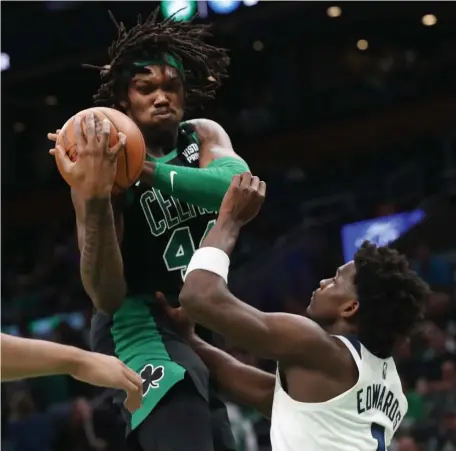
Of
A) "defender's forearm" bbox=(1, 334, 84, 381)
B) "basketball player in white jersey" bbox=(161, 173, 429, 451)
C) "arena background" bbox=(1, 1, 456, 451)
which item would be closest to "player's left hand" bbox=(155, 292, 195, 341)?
"basketball player in white jersey" bbox=(161, 173, 429, 451)

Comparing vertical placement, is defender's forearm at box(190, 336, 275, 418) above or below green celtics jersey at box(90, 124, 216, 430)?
below

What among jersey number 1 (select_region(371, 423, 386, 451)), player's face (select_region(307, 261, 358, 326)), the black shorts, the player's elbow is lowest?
jersey number 1 (select_region(371, 423, 386, 451))

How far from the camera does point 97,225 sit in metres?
3.09

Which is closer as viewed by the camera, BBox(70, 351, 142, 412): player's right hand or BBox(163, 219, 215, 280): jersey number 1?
BBox(70, 351, 142, 412): player's right hand

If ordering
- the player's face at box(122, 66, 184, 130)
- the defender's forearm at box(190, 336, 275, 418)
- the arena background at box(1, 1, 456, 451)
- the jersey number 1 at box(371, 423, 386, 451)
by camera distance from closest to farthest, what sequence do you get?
→ the jersey number 1 at box(371, 423, 386, 451) < the player's face at box(122, 66, 184, 130) < the defender's forearm at box(190, 336, 275, 418) < the arena background at box(1, 1, 456, 451)

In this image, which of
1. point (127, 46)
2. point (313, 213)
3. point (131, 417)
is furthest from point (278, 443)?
point (313, 213)

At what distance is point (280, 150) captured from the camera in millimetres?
11562

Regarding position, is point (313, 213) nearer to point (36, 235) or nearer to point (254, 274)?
point (254, 274)

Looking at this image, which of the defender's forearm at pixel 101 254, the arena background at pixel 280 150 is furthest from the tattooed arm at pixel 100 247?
the arena background at pixel 280 150

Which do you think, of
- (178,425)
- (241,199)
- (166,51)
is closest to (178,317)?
(178,425)

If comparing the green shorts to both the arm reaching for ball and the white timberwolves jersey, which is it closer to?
the arm reaching for ball

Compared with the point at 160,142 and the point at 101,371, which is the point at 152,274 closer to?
the point at 160,142

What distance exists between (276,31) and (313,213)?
241 centimetres

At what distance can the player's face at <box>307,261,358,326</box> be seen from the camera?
324cm
